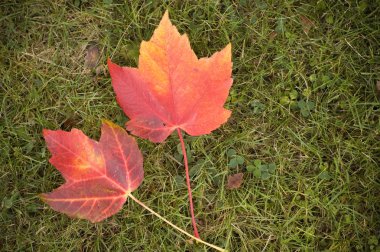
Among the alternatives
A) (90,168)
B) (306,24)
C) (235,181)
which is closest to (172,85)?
(90,168)

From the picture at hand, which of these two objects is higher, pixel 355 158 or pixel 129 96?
pixel 129 96

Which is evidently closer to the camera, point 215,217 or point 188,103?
point 188,103

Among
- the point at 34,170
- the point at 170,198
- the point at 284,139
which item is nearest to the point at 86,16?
the point at 34,170

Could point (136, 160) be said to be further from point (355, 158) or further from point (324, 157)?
point (355, 158)

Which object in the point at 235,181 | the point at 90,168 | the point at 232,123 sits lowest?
the point at 235,181

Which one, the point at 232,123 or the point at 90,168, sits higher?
the point at 90,168

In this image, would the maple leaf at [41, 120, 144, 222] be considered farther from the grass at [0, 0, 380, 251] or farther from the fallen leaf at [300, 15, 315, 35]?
the fallen leaf at [300, 15, 315, 35]

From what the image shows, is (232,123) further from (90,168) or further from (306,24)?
(90,168)
